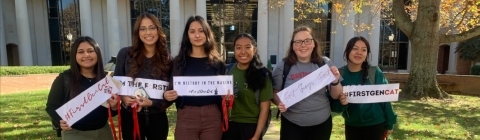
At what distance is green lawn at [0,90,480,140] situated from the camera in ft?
21.6

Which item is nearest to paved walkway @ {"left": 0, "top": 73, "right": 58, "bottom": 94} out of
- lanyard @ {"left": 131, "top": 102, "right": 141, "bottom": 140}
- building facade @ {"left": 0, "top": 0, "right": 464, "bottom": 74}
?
building facade @ {"left": 0, "top": 0, "right": 464, "bottom": 74}

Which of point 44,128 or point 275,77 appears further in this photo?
point 44,128

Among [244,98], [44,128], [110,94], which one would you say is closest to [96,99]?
[110,94]

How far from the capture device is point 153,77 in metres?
3.40

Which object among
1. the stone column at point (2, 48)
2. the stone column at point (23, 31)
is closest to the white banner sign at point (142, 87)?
the stone column at point (23, 31)

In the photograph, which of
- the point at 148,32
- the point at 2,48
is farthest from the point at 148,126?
the point at 2,48

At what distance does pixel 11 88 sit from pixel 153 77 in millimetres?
17008

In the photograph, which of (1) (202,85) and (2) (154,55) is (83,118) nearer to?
(2) (154,55)

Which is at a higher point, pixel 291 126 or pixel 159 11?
pixel 159 11

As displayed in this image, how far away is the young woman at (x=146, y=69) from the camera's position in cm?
338

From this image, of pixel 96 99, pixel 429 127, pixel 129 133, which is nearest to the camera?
pixel 96 99

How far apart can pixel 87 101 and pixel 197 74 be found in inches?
44.9

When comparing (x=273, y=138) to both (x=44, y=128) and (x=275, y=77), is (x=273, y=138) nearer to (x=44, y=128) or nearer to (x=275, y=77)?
(x=275, y=77)

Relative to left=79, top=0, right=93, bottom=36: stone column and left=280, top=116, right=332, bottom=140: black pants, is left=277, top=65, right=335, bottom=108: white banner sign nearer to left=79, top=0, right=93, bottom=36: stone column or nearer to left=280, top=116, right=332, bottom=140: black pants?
left=280, top=116, right=332, bottom=140: black pants
